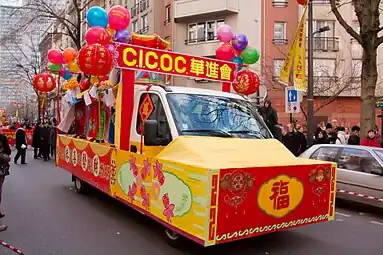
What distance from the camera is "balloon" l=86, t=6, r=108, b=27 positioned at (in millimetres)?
8774

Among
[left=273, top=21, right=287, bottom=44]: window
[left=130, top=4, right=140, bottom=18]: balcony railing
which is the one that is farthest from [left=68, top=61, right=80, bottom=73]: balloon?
[left=130, top=4, right=140, bottom=18]: balcony railing

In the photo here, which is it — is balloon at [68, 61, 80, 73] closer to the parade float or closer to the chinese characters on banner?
the parade float

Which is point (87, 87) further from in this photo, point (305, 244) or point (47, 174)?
point (305, 244)

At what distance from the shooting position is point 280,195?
4.99m

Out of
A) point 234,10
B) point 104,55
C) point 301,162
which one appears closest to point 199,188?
point 301,162

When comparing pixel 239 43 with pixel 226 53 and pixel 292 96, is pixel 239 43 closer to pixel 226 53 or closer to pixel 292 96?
pixel 226 53

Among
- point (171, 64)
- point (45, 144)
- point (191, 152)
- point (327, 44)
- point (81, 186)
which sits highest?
point (327, 44)

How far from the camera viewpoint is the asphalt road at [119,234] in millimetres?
5552

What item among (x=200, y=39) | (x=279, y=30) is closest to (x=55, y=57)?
(x=200, y=39)

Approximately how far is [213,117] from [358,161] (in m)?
4.07

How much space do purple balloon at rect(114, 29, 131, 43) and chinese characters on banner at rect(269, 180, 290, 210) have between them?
193 inches

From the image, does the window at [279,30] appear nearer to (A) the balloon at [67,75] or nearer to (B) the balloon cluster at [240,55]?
(A) the balloon at [67,75]

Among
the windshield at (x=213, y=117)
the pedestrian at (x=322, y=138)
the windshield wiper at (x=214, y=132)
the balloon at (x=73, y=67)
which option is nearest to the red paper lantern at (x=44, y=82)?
the balloon at (x=73, y=67)

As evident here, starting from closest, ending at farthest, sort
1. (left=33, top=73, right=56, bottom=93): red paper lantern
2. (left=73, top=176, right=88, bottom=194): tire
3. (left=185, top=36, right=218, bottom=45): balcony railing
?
(left=73, top=176, right=88, bottom=194): tire
(left=33, top=73, right=56, bottom=93): red paper lantern
(left=185, top=36, right=218, bottom=45): balcony railing
